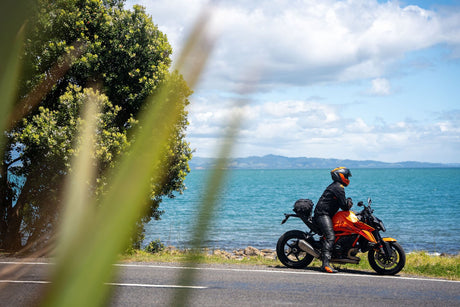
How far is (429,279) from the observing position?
29.1ft

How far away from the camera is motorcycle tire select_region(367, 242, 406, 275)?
910cm

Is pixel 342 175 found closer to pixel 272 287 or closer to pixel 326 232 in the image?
pixel 326 232

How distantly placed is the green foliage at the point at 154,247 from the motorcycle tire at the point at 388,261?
734 cm

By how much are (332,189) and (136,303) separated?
500 cm

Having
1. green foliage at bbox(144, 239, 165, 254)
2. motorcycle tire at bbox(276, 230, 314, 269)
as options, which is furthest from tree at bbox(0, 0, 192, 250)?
motorcycle tire at bbox(276, 230, 314, 269)

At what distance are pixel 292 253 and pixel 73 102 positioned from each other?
7435 mm

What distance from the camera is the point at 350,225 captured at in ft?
31.1

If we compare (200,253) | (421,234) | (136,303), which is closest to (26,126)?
(136,303)

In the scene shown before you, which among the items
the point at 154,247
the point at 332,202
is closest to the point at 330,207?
the point at 332,202

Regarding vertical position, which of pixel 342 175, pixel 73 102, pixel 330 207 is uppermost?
pixel 73 102

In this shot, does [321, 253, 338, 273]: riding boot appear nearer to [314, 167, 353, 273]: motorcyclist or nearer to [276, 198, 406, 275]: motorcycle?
[314, 167, 353, 273]: motorcyclist

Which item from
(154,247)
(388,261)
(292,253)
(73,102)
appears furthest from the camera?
(154,247)

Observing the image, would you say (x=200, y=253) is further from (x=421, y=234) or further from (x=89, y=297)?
(x=421, y=234)

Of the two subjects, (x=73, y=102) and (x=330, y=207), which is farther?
(x=73, y=102)
